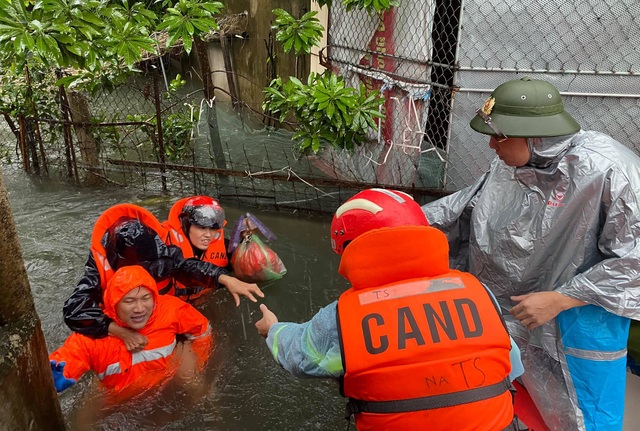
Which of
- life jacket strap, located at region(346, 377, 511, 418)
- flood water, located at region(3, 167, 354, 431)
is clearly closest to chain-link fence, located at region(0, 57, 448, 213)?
flood water, located at region(3, 167, 354, 431)

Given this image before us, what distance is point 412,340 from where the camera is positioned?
1.67 m

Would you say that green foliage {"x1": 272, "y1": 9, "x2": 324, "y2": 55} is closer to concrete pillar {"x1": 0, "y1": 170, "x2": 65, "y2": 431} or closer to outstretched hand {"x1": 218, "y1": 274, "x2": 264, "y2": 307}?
outstretched hand {"x1": 218, "y1": 274, "x2": 264, "y2": 307}

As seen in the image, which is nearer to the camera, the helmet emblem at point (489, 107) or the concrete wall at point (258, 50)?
the helmet emblem at point (489, 107)

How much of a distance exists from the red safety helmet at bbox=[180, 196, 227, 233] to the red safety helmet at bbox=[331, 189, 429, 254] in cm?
217

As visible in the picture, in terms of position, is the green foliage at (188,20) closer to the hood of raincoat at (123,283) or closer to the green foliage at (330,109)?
the green foliage at (330,109)

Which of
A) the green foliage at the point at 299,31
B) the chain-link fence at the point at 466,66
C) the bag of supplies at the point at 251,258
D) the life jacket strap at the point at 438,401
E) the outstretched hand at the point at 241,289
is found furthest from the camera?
the green foliage at the point at 299,31

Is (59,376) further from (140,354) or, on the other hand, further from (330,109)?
(330,109)

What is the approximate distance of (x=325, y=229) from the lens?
18.3 feet

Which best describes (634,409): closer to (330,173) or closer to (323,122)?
(323,122)

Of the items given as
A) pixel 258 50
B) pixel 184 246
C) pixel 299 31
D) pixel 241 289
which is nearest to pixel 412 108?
pixel 299 31

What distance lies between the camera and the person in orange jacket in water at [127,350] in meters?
3.08

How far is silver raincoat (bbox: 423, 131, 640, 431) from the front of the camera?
2250 mm

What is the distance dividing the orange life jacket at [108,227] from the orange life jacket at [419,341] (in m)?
2.11

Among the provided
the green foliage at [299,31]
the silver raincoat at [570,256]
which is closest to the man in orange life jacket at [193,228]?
the green foliage at [299,31]
